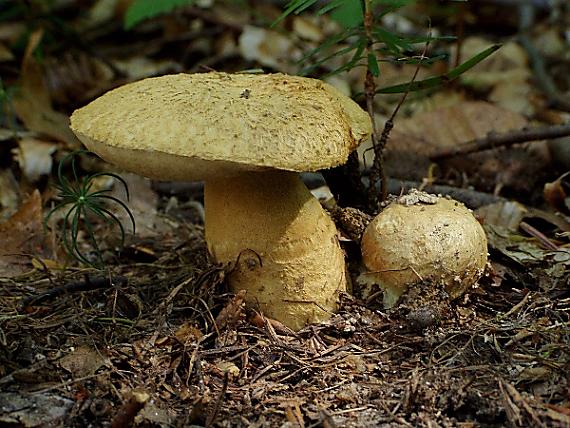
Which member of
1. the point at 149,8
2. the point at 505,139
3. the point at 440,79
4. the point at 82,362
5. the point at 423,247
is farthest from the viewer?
the point at 149,8

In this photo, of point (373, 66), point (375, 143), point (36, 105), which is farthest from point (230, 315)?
point (36, 105)

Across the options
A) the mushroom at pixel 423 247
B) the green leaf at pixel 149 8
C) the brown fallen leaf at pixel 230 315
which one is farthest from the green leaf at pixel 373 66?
the green leaf at pixel 149 8

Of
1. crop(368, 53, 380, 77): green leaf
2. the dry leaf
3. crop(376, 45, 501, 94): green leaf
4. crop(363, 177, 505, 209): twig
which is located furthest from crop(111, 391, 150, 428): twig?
the dry leaf

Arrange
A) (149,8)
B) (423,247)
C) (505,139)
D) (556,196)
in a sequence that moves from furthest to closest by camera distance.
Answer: (149,8), (505,139), (556,196), (423,247)

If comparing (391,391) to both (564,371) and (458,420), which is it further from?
(564,371)

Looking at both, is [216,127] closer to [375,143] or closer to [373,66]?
[373,66]

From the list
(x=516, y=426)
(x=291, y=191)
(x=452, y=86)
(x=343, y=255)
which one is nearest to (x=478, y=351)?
(x=516, y=426)

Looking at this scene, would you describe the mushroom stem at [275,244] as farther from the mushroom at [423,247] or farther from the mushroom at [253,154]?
the mushroom at [423,247]
